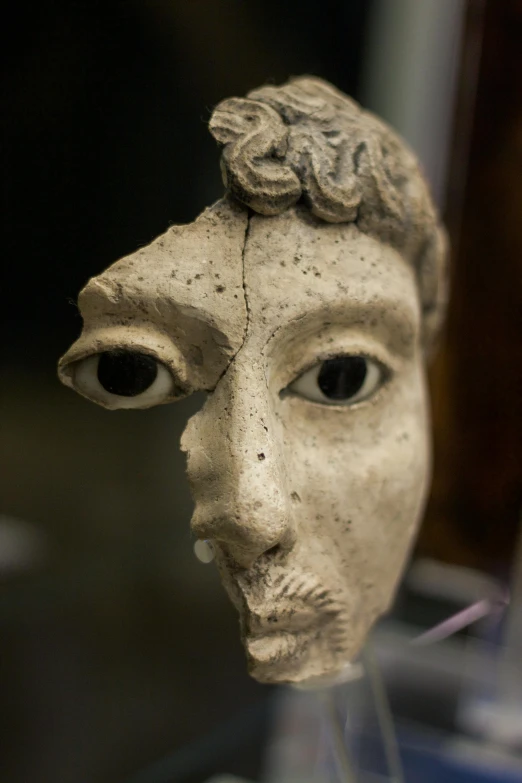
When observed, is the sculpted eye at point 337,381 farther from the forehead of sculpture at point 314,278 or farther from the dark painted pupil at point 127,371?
the dark painted pupil at point 127,371

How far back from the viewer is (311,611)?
0.81 m

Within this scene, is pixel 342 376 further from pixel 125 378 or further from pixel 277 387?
pixel 125 378

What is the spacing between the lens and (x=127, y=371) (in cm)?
77

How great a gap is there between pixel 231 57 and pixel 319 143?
0.22m

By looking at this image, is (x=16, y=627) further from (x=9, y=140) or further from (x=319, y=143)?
(x=319, y=143)

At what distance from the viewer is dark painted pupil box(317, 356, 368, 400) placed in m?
0.83

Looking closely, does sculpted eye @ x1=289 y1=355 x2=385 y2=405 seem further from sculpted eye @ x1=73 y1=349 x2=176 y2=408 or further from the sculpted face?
sculpted eye @ x1=73 y1=349 x2=176 y2=408

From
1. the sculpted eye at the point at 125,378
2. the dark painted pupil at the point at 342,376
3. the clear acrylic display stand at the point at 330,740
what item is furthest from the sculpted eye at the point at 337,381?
the clear acrylic display stand at the point at 330,740

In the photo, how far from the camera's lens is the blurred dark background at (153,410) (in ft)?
2.72

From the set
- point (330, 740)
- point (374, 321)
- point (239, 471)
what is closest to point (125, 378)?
point (239, 471)

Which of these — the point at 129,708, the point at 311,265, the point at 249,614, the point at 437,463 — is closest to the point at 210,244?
the point at 311,265

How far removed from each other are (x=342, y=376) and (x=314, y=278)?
13cm

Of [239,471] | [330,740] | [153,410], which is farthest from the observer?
[330,740]

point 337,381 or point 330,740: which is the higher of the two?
point 337,381
